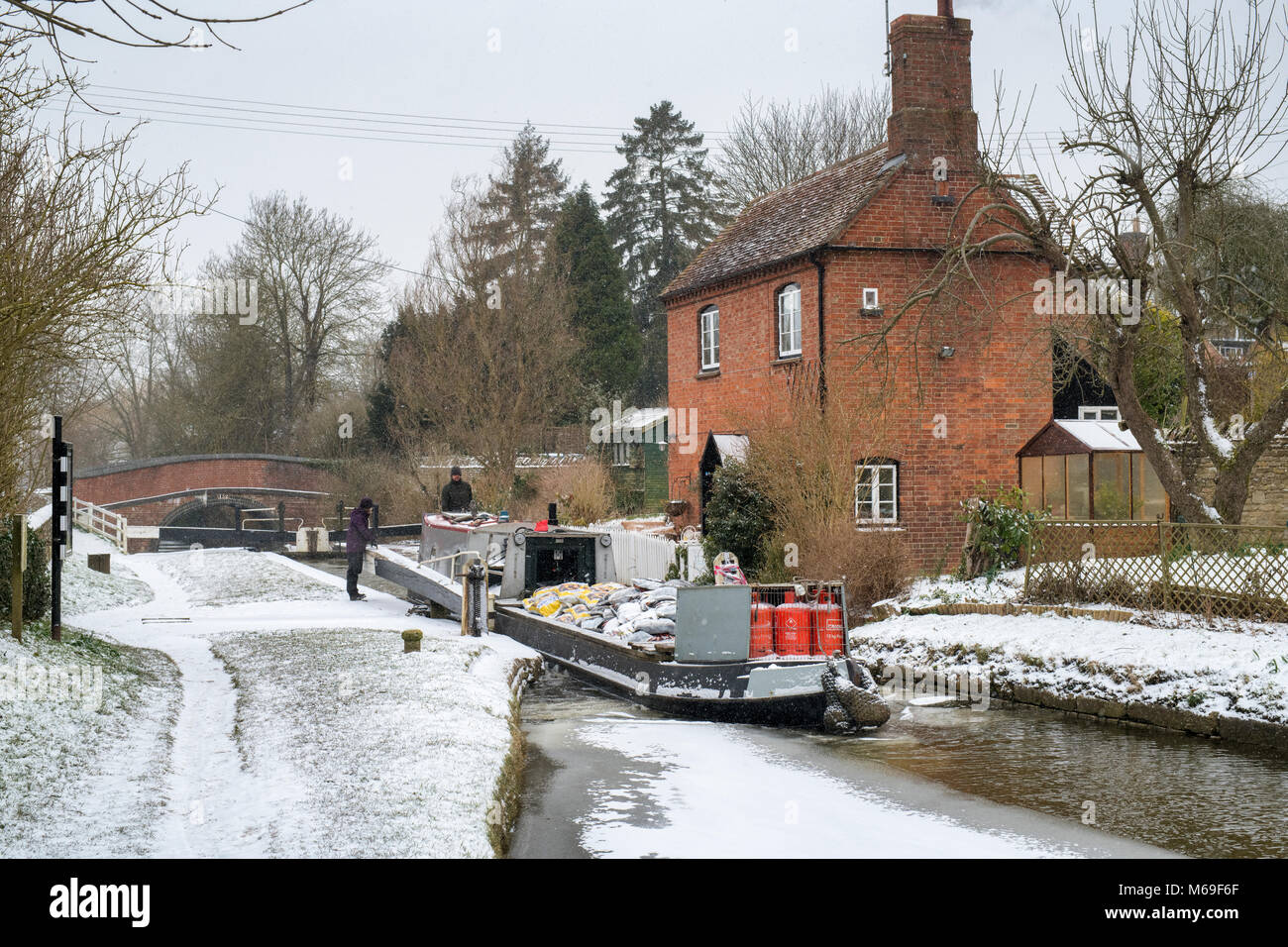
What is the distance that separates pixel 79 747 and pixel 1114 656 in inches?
412

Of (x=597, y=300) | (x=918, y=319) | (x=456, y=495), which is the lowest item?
(x=456, y=495)

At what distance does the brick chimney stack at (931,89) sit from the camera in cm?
2169

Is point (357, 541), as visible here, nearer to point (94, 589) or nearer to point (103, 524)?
point (94, 589)

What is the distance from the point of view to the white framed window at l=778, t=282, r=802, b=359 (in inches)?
885

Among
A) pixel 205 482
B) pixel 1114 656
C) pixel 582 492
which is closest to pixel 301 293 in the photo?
pixel 205 482

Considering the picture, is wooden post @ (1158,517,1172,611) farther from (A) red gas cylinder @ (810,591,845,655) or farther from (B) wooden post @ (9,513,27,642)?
(B) wooden post @ (9,513,27,642)

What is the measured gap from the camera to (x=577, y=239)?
43219 millimetres

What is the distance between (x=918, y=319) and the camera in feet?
68.5

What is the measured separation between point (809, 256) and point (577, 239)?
22609mm

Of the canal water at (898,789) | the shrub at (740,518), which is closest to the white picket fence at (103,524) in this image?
the shrub at (740,518)

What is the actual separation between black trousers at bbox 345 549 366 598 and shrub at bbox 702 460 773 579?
6.43 m

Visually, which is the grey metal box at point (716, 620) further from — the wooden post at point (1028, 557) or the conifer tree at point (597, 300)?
the conifer tree at point (597, 300)

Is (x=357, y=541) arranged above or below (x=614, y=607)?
above
